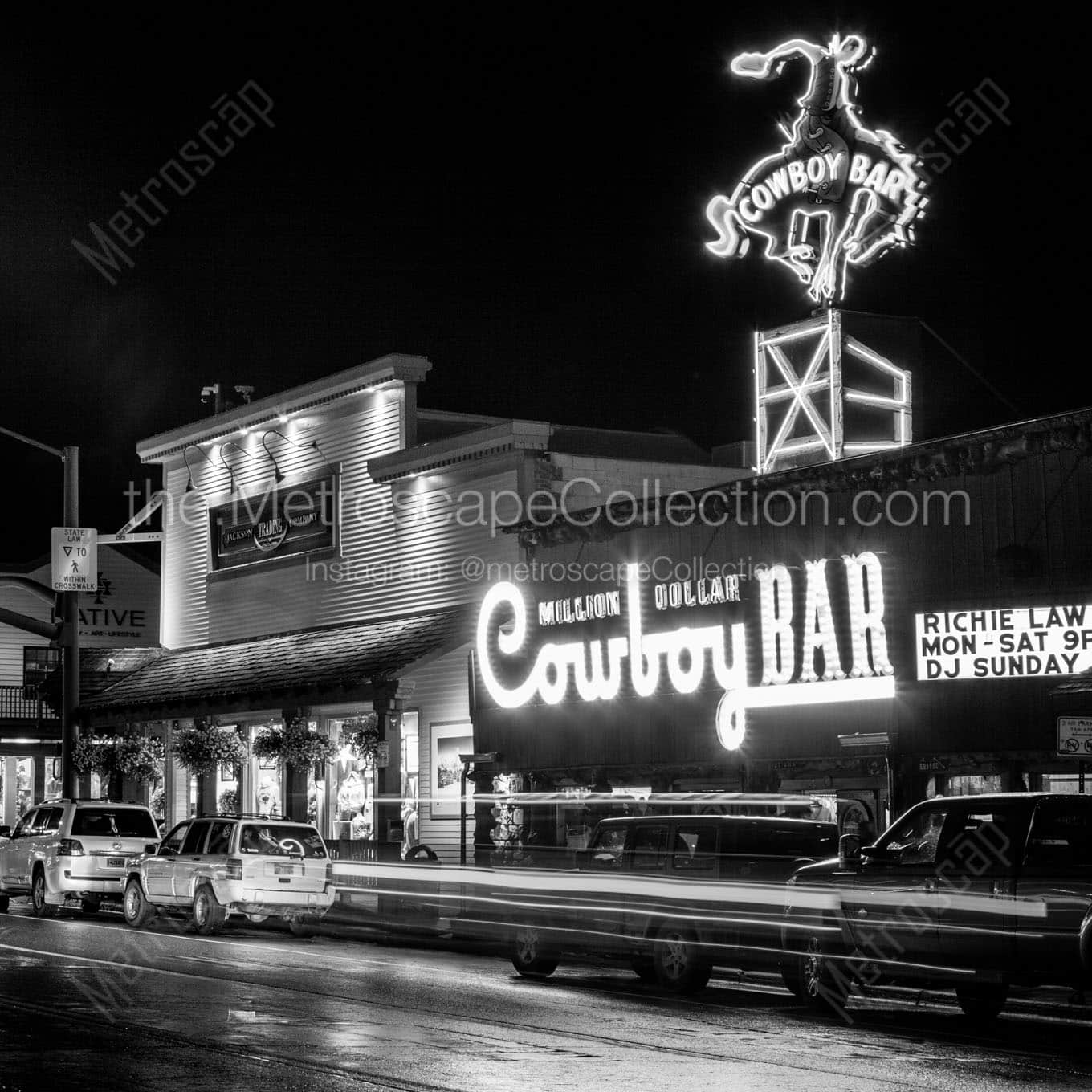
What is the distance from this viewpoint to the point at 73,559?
32.5m

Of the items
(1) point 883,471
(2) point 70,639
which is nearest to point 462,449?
(2) point 70,639

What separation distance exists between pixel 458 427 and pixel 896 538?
1273cm

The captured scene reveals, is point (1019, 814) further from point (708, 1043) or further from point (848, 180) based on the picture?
point (848, 180)

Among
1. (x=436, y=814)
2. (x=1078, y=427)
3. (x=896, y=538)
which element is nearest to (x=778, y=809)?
(x=896, y=538)

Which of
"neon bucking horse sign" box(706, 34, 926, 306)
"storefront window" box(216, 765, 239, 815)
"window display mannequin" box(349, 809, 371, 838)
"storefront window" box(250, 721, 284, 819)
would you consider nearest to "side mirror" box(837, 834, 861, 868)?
"neon bucking horse sign" box(706, 34, 926, 306)

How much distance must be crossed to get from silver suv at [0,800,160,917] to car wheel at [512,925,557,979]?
10.2m

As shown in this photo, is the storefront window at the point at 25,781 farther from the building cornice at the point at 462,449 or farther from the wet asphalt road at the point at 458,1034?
the wet asphalt road at the point at 458,1034

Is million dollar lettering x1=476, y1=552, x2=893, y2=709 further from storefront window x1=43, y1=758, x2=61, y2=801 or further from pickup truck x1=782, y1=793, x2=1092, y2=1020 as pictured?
storefront window x1=43, y1=758, x2=61, y2=801

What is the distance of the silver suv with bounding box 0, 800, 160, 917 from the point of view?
26.3 meters

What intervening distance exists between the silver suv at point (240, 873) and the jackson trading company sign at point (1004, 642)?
28.2 ft

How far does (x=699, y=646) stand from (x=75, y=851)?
33.2ft

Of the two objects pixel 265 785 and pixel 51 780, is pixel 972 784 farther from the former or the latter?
pixel 51 780

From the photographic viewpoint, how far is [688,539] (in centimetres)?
2641

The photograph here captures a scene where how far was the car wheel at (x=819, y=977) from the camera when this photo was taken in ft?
48.5
